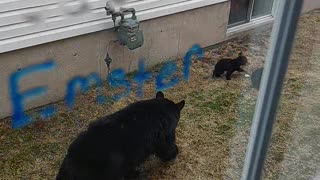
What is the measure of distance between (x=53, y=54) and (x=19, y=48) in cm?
34

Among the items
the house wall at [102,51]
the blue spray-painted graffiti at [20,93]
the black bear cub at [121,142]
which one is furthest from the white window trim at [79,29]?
the black bear cub at [121,142]

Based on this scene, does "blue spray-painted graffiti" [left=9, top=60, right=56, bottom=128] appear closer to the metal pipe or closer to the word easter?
the word easter

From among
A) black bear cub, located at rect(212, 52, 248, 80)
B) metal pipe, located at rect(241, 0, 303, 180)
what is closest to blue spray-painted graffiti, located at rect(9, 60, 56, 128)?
black bear cub, located at rect(212, 52, 248, 80)

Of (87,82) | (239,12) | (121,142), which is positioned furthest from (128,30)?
(239,12)

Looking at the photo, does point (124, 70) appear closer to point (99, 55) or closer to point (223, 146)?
point (99, 55)

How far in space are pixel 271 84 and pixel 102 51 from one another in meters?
3.20

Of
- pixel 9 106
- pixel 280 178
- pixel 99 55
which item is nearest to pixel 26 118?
pixel 9 106

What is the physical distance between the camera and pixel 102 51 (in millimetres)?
4059

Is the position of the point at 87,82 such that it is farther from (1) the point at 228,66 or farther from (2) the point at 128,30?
(1) the point at 228,66

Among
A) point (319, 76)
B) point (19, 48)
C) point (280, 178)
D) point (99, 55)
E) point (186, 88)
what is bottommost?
A: point (186, 88)

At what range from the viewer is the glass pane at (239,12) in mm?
5281

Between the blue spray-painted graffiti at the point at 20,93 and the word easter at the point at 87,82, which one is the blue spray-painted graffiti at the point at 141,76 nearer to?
the word easter at the point at 87,82

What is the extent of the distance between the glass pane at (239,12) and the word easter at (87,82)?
2.17 feet

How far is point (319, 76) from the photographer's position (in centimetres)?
138
